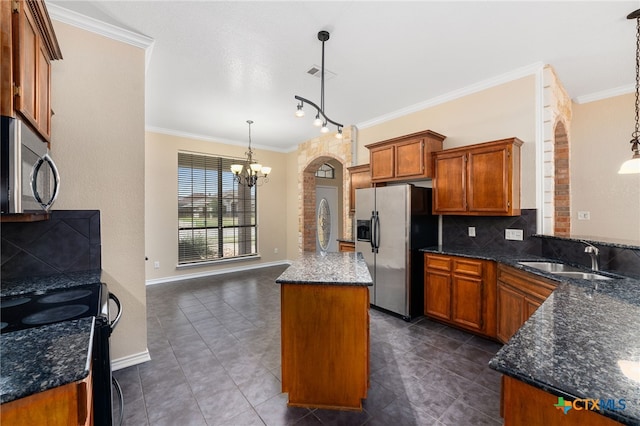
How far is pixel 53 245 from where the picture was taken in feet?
6.95

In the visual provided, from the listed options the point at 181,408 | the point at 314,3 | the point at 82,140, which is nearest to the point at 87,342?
the point at 181,408

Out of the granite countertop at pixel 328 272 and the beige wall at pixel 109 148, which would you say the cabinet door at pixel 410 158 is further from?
the beige wall at pixel 109 148

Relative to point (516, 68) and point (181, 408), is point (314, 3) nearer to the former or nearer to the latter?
point (516, 68)

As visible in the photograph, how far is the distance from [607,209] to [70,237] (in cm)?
593

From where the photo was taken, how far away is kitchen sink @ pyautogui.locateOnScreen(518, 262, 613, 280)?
2211mm

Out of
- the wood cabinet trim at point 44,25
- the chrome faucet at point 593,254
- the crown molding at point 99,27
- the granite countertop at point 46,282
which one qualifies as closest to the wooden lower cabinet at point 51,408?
the granite countertop at point 46,282

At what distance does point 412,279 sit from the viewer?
3.46 meters

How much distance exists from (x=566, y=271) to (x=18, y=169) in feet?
12.7

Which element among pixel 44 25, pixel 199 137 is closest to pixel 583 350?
pixel 44 25

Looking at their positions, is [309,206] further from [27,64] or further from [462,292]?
[27,64]

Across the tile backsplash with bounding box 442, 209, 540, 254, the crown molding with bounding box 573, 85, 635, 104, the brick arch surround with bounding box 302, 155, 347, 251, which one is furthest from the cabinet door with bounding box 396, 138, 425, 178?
the brick arch surround with bounding box 302, 155, 347, 251

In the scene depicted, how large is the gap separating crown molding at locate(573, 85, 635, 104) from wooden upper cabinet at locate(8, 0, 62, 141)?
5.58 metres

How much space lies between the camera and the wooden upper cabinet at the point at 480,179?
2957mm

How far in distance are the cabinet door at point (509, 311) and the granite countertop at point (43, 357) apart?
304 centimetres
